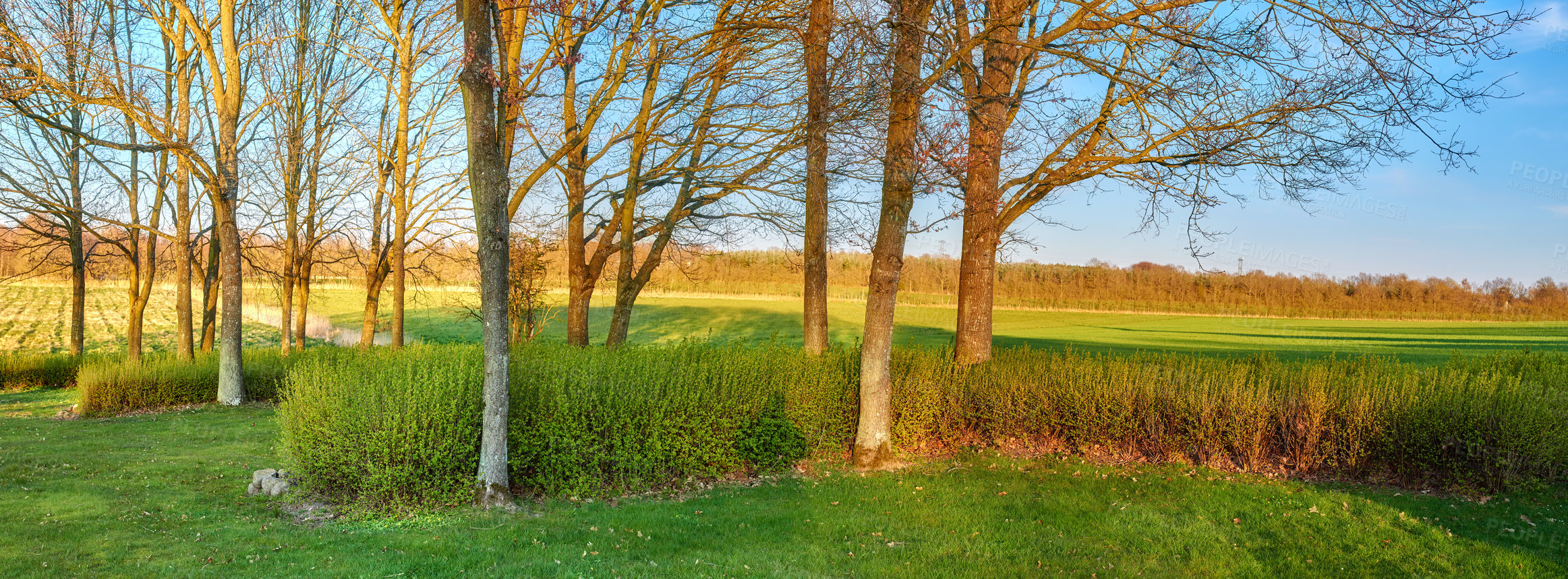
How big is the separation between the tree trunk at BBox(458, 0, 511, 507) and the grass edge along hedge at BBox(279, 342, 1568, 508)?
9.7 inches

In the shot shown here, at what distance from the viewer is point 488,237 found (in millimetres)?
6336

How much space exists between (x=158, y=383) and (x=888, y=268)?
43.2 ft

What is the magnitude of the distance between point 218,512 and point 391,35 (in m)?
12.2

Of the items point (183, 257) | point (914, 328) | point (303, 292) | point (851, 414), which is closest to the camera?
point (851, 414)

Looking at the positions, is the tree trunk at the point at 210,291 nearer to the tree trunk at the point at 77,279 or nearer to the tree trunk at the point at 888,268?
the tree trunk at the point at 77,279

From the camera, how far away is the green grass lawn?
2889 centimetres

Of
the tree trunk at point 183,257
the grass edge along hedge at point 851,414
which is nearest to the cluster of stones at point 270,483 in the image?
the grass edge along hedge at point 851,414

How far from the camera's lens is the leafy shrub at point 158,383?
486 inches

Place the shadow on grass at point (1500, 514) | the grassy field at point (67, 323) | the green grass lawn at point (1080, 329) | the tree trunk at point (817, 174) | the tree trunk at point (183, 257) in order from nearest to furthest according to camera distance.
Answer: the shadow on grass at point (1500, 514) → the tree trunk at point (817, 174) → the tree trunk at point (183, 257) → the green grass lawn at point (1080, 329) → the grassy field at point (67, 323)

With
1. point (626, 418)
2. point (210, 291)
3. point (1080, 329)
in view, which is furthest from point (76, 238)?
point (1080, 329)

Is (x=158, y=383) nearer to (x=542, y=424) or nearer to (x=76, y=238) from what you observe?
(x=76, y=238)

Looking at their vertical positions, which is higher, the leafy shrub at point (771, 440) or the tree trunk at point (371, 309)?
the tree trunk at point (371, 309)

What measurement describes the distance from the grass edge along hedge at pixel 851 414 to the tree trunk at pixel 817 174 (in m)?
0.90

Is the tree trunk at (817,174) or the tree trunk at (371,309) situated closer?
the tree trunk at (817,174)
